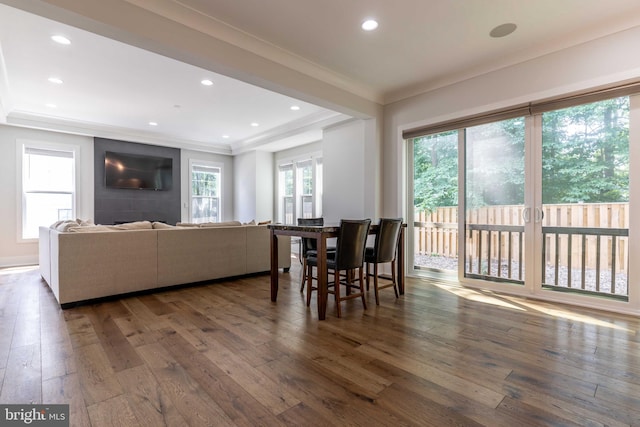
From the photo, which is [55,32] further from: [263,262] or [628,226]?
[628,226]

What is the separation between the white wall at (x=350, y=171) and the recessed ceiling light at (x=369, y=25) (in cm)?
176

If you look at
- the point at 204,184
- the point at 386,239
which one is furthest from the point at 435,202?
the point at 204,184

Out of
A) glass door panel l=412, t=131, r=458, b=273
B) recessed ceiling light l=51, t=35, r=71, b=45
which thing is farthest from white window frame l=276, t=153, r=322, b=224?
recessed ceiling light l=51, t=35, r=71, b=45

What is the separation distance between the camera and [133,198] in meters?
6.75

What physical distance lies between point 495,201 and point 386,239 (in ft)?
5.01

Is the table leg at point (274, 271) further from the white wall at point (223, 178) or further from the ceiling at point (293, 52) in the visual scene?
the white wall at point (223, 178)

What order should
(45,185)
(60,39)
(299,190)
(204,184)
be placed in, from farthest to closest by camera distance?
1. (204,184)
2. (299,190)
3. (45,185)
4. (60,39)

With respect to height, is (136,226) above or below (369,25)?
below

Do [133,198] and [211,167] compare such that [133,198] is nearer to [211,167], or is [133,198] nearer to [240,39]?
[211,167]

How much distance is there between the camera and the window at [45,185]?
223 inches

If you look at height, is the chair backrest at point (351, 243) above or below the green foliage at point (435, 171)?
below

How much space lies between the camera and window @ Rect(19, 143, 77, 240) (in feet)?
18.6

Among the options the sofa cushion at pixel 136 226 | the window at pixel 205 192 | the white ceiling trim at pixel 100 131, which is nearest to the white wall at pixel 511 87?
the sofa cushion at pixel 136 226

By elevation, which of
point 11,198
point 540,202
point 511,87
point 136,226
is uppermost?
point 511,87
